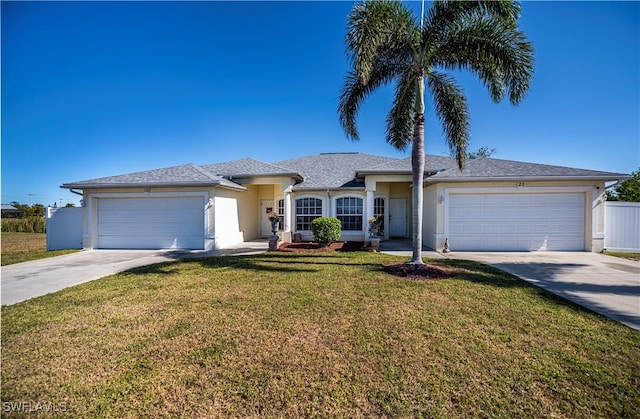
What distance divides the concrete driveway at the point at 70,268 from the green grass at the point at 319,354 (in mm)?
1085

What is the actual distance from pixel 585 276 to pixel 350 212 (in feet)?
30.5

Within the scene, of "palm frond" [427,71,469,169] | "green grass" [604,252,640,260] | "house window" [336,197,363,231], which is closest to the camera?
"palm frond" [427,71,469,169]

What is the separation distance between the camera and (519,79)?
7273 millimetres

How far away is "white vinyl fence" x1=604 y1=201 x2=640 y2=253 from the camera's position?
11328mm

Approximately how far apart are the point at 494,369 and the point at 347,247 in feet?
30.0

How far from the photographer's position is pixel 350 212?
14.5m

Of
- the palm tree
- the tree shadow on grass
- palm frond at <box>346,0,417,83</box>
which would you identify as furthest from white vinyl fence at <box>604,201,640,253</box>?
palm frond at <box>346,0,417,83</box>

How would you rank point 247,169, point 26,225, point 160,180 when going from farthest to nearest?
point 26,225, point 247,169, point 160,180

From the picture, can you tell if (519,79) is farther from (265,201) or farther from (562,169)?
(265,201)

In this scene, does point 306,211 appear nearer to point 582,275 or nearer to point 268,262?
point 268,262

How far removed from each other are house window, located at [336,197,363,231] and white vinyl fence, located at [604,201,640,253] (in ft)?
34.8

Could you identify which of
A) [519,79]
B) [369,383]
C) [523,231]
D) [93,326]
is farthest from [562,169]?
[93,326]

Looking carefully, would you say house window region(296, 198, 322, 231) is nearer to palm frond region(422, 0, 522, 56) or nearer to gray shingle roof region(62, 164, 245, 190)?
gray shingle roof region(62, 164, 245, 190)

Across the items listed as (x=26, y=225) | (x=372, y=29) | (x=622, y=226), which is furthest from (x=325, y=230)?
(x=26, y=225)
